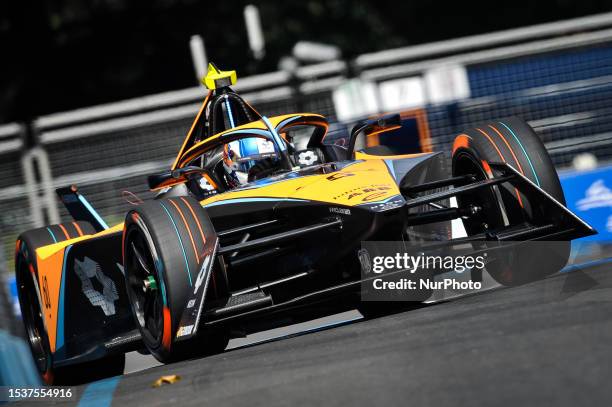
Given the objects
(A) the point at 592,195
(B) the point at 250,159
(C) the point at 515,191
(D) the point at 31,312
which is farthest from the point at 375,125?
(A) the point at 592,195

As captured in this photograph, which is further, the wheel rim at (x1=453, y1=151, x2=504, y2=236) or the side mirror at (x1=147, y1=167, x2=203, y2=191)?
the side mirror at (x1=147, y1=167, x2=203, y2=191)

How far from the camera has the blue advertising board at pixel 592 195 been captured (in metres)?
9.81

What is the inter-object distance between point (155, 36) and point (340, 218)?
2166 centimetres

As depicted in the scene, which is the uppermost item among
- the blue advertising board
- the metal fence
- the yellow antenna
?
the yellow antenna

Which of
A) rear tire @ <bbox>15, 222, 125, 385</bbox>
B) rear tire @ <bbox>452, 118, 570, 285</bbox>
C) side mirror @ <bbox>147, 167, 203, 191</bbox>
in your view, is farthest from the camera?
rear tire @ <bbox>15, 222, 125, 385</bbox>

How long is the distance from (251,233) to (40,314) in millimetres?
1897

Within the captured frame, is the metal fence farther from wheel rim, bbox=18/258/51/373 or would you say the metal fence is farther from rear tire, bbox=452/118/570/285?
rear tire, bbox=452/118/570/285

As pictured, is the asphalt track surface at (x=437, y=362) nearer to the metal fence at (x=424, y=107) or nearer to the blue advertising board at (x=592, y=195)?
the blue advertising board at (x=592, y=195)

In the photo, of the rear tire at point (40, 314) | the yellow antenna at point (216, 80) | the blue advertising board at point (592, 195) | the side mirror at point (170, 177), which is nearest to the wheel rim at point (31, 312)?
the rear tire at point (40, 314)

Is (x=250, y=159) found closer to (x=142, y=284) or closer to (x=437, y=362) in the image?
(x=142, y=284)

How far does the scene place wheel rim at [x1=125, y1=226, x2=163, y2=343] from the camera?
6.39 m

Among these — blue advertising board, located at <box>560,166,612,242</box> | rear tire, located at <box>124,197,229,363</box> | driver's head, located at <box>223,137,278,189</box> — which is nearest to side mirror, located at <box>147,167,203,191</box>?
driver's head, located at <box>223,137,278,189</box>

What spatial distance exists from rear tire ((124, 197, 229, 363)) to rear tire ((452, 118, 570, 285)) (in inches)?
69.2

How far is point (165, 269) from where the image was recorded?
5.97 metres
